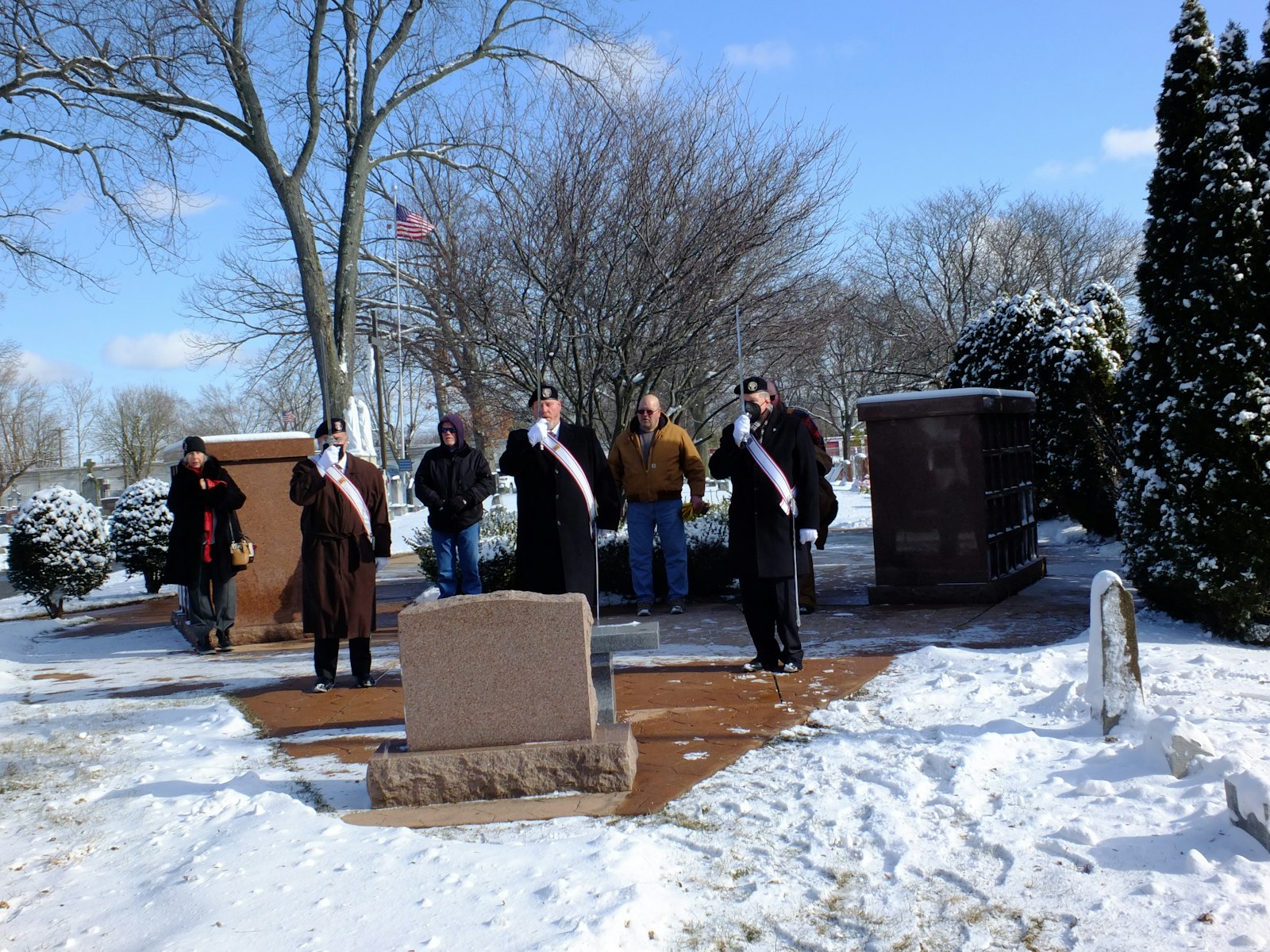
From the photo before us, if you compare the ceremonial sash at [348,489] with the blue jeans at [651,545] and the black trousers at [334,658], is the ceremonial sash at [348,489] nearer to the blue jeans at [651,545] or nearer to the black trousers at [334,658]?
the black trousers at [334,658]

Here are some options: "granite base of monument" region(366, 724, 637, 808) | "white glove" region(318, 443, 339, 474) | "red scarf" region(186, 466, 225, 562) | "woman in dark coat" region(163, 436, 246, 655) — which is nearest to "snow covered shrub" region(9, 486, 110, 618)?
"woman in dark coat" region(163, 436, 246, 655)

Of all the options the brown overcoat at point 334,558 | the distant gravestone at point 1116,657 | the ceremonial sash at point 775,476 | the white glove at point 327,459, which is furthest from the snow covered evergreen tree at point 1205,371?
the white glove at point 327,459

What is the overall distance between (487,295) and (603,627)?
7.00 metres

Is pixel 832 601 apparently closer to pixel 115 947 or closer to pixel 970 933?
pixel 970 933

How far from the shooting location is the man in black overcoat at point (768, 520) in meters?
6.73

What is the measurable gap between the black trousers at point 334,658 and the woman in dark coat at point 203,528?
7.80 feet

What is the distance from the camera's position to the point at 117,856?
4.32 m

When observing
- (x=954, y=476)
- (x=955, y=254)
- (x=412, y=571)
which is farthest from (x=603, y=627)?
(x=955, y=254)

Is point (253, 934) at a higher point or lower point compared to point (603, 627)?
lower

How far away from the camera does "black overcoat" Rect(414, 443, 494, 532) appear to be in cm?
894

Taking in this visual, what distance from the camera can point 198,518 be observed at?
9070 mm

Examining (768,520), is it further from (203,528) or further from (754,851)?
(203,528)

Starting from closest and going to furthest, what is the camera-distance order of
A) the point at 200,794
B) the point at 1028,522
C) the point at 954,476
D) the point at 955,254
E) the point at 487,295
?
the point at 200,794, the point at 954,476, the point at 1028,522, the point at 487,295, the point at 955,254

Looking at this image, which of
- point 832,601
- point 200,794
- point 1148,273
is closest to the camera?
point 200,794
